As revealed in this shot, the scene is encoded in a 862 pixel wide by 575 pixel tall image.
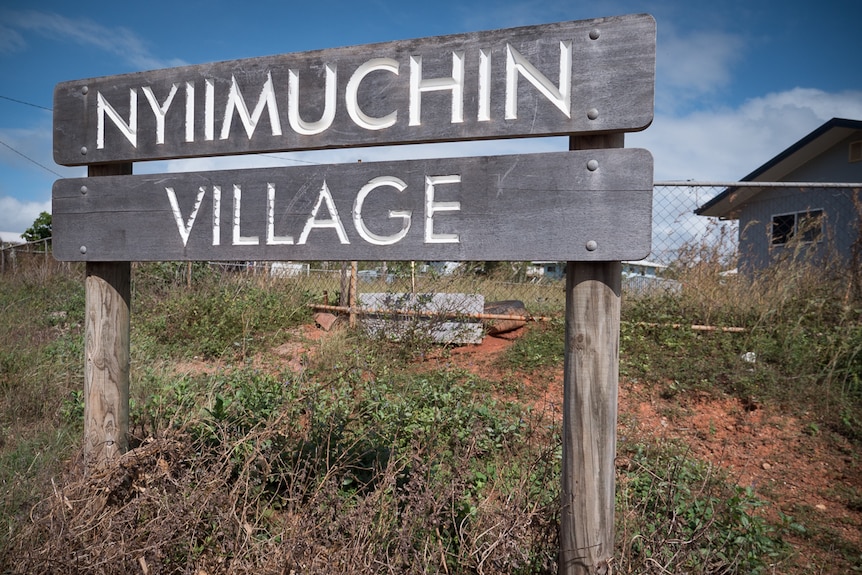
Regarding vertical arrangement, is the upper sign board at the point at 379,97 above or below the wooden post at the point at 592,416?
above

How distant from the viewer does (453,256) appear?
2.13 m

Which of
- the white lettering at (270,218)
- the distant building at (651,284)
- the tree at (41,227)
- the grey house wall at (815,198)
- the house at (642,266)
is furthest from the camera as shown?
the tree at (41,227)

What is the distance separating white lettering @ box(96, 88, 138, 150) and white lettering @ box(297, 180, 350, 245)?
1041 millimetres

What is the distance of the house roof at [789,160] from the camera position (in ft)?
45.4

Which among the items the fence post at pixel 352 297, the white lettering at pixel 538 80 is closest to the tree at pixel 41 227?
the fence post at pixel 352 297

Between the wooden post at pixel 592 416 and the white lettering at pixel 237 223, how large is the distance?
4.66ft

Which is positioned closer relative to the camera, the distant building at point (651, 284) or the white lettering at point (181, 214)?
the white lettering at point (181, 214)

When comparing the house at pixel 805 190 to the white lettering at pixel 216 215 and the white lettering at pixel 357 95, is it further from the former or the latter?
the white lettering at pixel 216 215

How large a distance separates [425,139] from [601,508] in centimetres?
155

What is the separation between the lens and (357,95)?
2.32 meters

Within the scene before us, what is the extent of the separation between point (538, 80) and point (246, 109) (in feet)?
4.28

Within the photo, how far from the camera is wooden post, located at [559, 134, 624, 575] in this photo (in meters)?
2.00

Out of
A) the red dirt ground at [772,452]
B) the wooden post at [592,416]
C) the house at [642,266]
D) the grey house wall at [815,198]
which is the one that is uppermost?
the grey house wall at [815,198]

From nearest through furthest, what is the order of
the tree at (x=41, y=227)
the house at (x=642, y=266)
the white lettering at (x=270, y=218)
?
the white lettering at (x=270, y=218) → the house at (x=642, y=266) → the tree at (x=41, y=227)
